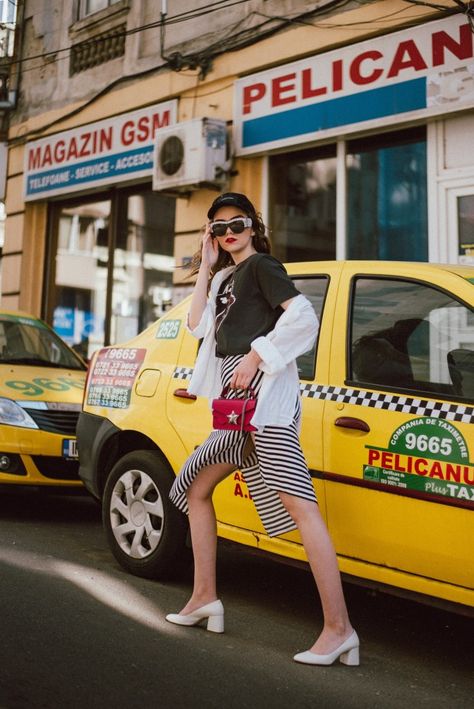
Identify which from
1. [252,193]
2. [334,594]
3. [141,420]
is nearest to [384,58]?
[252,193]

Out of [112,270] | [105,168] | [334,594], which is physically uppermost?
[105,168]

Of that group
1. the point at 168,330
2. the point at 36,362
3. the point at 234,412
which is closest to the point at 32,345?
the point at 36,362

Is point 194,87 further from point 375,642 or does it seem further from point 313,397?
point 375,642

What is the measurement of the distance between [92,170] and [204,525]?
337 inches

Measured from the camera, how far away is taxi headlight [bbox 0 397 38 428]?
19.6 ft

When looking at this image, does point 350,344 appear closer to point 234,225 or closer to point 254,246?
point 254,246

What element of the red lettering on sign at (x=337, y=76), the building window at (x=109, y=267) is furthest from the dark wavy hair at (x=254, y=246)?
the building window at (x=109, y=267)

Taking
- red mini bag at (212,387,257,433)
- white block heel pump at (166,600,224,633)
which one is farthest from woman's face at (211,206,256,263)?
white block heel pump at (166,600,224,633)

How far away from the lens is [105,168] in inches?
A: 439

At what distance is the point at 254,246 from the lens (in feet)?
12.3

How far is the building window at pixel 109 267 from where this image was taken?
11.1m

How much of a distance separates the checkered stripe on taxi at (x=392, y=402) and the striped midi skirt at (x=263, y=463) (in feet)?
0.93

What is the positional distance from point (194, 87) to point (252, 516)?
7216mm

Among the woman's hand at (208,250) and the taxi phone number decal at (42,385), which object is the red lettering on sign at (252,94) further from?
the woman's hand at (208,250)
